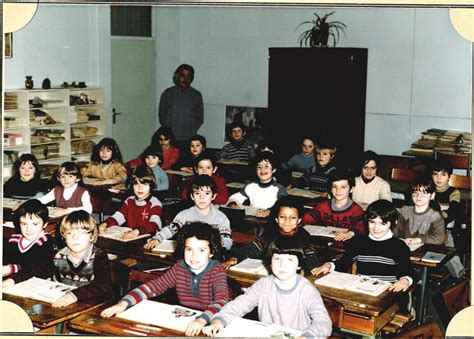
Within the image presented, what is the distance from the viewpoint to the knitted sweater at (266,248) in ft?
12.8

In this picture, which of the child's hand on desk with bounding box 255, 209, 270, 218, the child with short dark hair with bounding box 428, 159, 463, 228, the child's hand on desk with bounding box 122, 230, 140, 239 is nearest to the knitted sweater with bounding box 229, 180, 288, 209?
the child's hand on desk with bounding box 255, 209, 270, 218

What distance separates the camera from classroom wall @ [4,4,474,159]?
809cm

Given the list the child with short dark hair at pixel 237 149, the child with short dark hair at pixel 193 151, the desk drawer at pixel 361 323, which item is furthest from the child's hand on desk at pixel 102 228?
the child with short dark hair at pixel 237 149

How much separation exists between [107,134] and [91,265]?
5559 millimetres

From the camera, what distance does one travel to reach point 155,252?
4.09 meters

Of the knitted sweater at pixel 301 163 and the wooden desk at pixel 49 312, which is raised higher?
the knitted sweater at pixel 301 163

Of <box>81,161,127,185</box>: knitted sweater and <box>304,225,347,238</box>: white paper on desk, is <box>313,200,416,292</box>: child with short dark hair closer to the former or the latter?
<box>304,225,347,238</box>: white paper on desk

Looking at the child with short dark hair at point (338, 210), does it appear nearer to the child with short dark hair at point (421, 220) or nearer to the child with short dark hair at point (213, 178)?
the child with short dark hair at point (421, 220)

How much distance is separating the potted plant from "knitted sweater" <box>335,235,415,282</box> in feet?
15.2

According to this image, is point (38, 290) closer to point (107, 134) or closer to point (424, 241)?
point (424, 241)

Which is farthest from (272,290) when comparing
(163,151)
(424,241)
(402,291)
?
(163,151)

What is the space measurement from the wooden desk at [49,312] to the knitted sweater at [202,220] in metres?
1.25

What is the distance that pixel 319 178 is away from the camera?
6.41 meters

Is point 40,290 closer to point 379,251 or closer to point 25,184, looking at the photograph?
point 379,251
